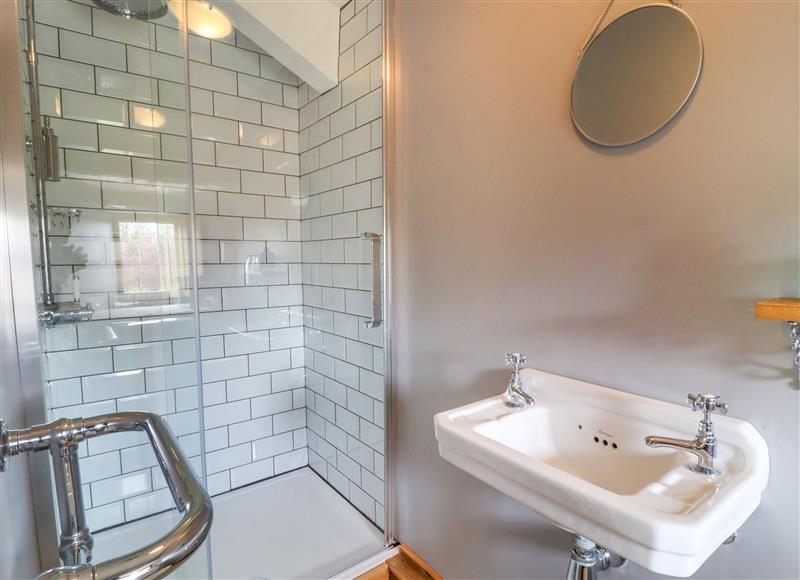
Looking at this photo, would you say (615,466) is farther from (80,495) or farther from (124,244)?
(124,244)

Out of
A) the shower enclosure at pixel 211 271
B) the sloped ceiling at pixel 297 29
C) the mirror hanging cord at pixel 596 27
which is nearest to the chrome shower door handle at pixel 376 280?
the shower enclosure at pixel 211 271

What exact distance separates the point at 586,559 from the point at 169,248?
1.93 meters

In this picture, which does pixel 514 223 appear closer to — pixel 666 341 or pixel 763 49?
pixel 666 341

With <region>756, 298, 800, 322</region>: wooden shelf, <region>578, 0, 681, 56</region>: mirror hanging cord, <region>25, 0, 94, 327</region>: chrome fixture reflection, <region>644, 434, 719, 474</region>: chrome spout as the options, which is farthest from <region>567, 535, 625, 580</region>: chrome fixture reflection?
<region>25, 0, 94, 327</region>: chrome fixture reflection

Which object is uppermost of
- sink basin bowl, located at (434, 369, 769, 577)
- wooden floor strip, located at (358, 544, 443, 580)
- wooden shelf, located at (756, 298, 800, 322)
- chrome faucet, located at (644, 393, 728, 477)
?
wooden shelf, located at (756, 298, 800, 322)

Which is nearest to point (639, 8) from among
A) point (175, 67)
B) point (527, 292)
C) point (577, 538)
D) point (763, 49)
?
point (763, 49)

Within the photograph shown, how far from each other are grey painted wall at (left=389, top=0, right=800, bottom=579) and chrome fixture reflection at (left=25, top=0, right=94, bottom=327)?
115cm

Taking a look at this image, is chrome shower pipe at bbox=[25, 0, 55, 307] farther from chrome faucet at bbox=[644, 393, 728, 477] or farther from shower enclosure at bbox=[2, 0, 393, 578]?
chrome faucet at bbox=[644, 393, 728, 477]

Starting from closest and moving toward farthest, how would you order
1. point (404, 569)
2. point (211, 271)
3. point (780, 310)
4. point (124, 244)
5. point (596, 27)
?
point (780, 310) → point (596, 27) → point (404, 569) → point (124, 244) → point (211, 271)

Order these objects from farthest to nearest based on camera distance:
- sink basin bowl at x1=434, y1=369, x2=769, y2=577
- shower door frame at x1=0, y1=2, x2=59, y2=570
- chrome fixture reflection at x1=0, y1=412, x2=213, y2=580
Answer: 1. shower door frame at x1=0, y1=2, x2=59, y2=570
2. sink basin bowl at x1=434, y1=369, x2=769, y2=577
3. chrome fixture reflection at x1=0, y1=412, x2=213, y2=580

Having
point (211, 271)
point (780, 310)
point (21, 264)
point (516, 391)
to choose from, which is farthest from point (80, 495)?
point (211, 271)

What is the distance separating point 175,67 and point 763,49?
6.51ft

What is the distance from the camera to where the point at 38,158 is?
1.19m

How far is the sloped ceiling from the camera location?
5.68 ft
